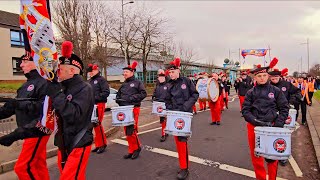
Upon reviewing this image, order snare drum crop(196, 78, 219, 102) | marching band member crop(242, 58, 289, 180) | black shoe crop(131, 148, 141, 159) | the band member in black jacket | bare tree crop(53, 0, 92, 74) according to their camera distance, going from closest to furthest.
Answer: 1. the band member in black jacket
2. marching band member crop(242, 58, 289, 180)
3. black shoe crop(131, 148, 141, 159)
4. snare drum crop(196, 78, 219, 102)
5. bare tree crop(53, 0, 92, 74)

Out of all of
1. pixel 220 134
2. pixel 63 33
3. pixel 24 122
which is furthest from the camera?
pixel 63 33

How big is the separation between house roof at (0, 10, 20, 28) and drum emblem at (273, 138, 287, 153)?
36.7 meters

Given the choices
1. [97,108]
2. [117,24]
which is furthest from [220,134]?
[117,24]

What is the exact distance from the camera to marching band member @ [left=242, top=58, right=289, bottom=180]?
4.33m

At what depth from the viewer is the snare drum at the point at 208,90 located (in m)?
10.4

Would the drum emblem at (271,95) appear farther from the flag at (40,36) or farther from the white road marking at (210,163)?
the flag at (40,36)

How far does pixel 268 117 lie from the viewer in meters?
4.41

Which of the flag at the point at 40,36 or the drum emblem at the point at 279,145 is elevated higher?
the flag at the point at 40,36

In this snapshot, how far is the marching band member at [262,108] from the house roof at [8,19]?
35.9 m

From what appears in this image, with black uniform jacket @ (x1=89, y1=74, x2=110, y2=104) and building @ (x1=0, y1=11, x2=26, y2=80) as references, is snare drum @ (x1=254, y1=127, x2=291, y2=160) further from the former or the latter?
building @ (x1=0, y1=11, x2=26, y2=80)

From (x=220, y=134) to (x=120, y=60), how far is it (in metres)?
29.0

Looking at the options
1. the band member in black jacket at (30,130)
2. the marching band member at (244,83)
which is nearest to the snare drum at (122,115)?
the band member in black jacket at (30,130)

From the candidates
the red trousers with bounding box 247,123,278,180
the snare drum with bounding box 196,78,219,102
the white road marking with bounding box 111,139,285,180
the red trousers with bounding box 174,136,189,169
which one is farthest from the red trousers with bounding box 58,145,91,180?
the snare drum with bounding box 196,78,219,102

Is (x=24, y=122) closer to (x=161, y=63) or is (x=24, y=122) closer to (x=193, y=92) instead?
(x=193, y=92)
